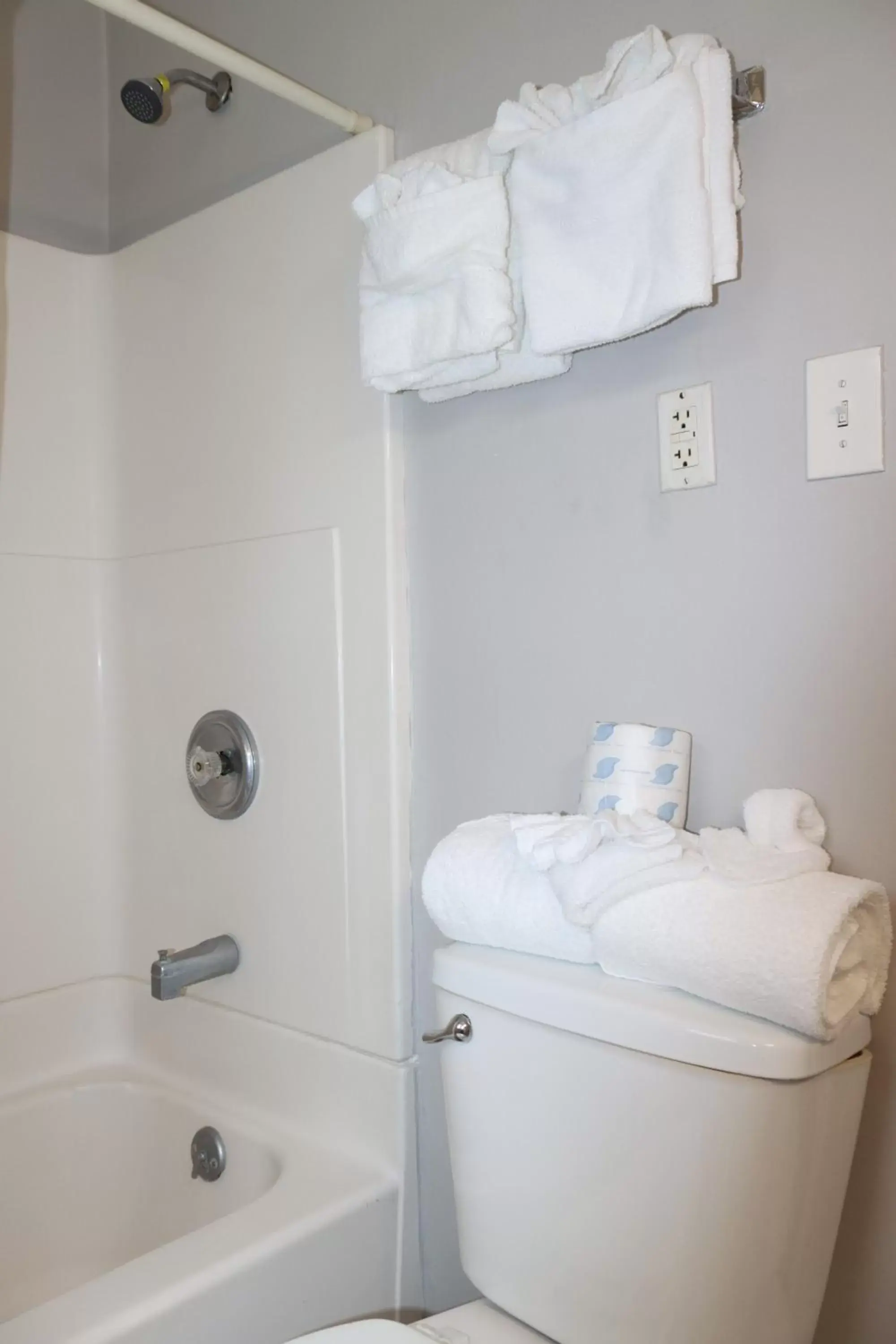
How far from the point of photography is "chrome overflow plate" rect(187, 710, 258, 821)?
1488 millimetres

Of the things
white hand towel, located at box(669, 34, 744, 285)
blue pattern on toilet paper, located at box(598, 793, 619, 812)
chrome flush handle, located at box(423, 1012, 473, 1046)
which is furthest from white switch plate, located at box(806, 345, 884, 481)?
chrome flush handle, located at box(423, 1012, 473, 1046)

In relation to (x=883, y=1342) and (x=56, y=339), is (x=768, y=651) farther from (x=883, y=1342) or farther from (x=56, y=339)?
(x=56, y=339)

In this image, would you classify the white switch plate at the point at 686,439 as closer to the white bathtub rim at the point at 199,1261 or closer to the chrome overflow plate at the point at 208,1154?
the white bathtub rim at the point at 199,1261

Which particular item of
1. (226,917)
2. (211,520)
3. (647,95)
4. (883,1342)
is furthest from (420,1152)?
(647,95)

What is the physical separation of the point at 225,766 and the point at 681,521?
0.76 metres

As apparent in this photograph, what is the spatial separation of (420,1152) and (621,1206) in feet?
1.46

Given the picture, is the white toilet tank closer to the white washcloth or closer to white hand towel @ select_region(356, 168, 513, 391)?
the white washcloth

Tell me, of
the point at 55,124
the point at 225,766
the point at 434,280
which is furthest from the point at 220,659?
the point at 55,124

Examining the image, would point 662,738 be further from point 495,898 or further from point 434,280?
point 434,280

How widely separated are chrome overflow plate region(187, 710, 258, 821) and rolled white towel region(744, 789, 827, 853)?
0.75 m

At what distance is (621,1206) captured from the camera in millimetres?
944

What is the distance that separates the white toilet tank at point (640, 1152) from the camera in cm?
86

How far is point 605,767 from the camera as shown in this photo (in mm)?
1091

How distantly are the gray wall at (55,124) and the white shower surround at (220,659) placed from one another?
0.26 ft
